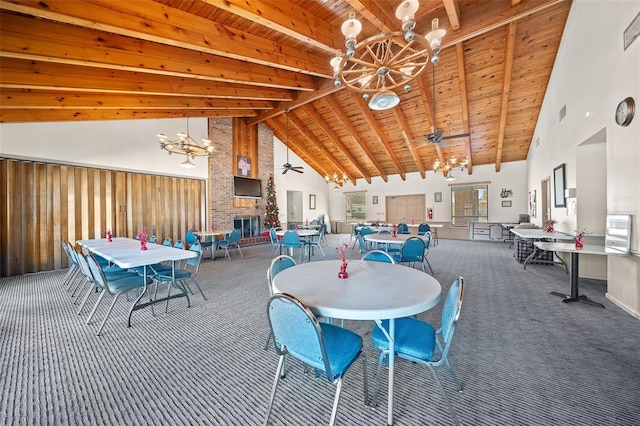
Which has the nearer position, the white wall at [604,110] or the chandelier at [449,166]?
the white wall at [604,110]

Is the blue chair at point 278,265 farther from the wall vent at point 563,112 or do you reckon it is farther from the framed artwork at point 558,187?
the wall vent at point 563,112

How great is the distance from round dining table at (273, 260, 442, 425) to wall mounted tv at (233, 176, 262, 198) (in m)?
7.44

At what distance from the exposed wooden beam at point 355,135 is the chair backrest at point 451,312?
7.49 metres

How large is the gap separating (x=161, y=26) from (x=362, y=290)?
4.29m

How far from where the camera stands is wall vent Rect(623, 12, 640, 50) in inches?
103

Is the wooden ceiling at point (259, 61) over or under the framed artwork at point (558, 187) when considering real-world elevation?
over

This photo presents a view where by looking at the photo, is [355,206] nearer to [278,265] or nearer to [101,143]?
[101,143]

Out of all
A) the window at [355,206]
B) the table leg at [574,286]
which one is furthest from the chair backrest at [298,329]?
the window at [355,206]

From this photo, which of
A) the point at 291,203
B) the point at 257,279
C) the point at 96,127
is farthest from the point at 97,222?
the point at 291,203

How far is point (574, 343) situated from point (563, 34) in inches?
250

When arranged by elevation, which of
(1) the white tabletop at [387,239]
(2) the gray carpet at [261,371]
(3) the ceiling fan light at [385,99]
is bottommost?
(2) the gray carpet at [261,371]

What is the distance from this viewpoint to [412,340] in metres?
1.50

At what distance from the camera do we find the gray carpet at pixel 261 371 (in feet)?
4.93

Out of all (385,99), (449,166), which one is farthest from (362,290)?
(449,166)
